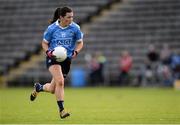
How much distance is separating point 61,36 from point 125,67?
1962cm

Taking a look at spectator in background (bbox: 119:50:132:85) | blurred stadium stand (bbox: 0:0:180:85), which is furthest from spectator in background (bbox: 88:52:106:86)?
spectator in background (bbox: 119:50:132:85)

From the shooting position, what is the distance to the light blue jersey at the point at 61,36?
13.9 metres

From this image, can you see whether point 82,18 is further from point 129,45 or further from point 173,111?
point 173,111

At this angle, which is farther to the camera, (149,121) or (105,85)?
(105,85)

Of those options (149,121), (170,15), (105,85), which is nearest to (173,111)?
(149,121)

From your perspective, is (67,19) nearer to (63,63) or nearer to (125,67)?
(63,63)

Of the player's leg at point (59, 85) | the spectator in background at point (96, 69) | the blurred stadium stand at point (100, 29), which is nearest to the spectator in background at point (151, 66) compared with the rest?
the blurred stadium stand at point (100, 29)

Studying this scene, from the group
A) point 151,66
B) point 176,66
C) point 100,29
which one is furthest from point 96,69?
point 176,66

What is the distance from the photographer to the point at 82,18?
1473 inches

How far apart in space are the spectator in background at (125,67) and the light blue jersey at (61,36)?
757 inches

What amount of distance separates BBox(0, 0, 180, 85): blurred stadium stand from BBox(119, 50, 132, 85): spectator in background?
79 centimetres

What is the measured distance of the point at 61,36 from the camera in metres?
13.9

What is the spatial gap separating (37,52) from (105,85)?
480 cm

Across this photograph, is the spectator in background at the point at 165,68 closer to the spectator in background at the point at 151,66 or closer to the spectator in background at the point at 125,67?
the spectator in background at the point at 151,66
